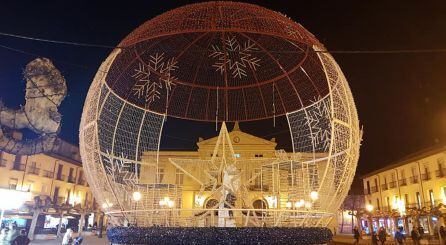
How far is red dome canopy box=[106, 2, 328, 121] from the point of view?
453 inches

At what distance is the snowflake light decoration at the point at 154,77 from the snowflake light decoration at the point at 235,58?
1782 millimetres

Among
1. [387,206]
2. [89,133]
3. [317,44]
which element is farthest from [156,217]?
[387,206]

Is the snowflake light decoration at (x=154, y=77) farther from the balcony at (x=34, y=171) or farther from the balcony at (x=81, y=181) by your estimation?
the balcony at (x=81, y=181)

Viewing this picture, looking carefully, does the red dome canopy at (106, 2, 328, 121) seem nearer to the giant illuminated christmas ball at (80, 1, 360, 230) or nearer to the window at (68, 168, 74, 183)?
the giant illuminated christmas ball at (80, 1, 360, 230)

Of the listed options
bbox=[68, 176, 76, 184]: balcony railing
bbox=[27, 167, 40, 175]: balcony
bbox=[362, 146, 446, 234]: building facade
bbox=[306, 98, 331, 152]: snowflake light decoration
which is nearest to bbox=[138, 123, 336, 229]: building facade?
bbox=[306, 98, 331, 152]: snowflake light decoration

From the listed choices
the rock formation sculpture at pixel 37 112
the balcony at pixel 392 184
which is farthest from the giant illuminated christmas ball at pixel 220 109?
the balcony at pixel 392 184

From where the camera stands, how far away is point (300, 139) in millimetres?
12758

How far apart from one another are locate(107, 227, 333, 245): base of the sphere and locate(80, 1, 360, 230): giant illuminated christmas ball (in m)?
0.44

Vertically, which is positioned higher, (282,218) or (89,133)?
(89,133)

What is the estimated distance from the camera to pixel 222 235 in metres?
7.44

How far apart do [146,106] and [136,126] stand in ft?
4.96

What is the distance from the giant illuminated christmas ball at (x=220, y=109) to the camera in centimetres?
927

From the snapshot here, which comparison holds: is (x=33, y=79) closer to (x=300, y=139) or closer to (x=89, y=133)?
(x=89, y=133)

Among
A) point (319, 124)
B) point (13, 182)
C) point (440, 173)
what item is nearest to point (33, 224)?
point (13, 182)
